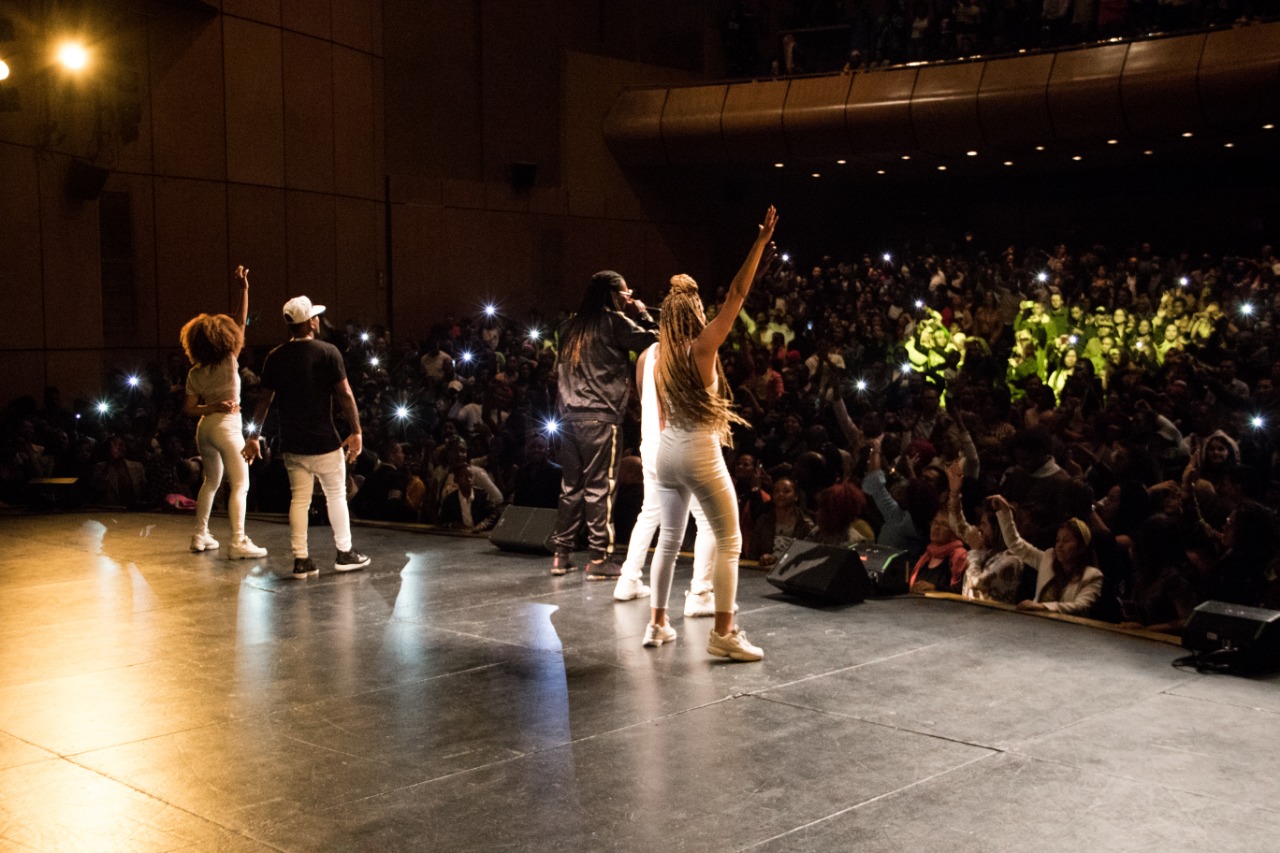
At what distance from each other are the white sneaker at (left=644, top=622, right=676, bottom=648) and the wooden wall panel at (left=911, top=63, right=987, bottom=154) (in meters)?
15.1

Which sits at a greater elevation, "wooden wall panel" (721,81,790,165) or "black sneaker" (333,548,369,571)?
"wooden wall panel" (721,81,790,165)

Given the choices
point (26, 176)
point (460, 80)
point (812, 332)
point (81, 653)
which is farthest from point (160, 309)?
point (81, 653)

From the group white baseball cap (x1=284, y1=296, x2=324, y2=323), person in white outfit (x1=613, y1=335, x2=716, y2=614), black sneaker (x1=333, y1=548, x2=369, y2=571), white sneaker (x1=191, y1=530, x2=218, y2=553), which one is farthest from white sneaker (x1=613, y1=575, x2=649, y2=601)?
white sneaker (x1=191, y1=530, x2=218, y2=553)

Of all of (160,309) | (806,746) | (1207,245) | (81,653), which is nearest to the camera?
(806,746)

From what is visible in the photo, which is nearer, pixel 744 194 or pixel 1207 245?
Answer: pixel 1207 245

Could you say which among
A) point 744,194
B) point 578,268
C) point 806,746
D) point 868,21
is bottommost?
point 806,746

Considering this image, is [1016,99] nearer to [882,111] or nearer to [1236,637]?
[882,111]

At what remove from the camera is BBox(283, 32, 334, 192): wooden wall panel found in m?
17.6

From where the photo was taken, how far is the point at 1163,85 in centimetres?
1773

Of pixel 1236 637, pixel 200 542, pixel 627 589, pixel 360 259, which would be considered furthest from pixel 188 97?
pixel 1236 637

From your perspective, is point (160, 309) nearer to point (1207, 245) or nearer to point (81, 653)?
point (81, 653)

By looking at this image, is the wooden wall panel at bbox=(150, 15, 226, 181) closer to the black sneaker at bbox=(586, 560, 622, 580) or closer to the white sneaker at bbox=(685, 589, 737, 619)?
the black sneaker at bbox=(586, 560, 622, 580)

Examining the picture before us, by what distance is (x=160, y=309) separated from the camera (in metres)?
16.0

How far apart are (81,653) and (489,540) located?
11.1 feet
